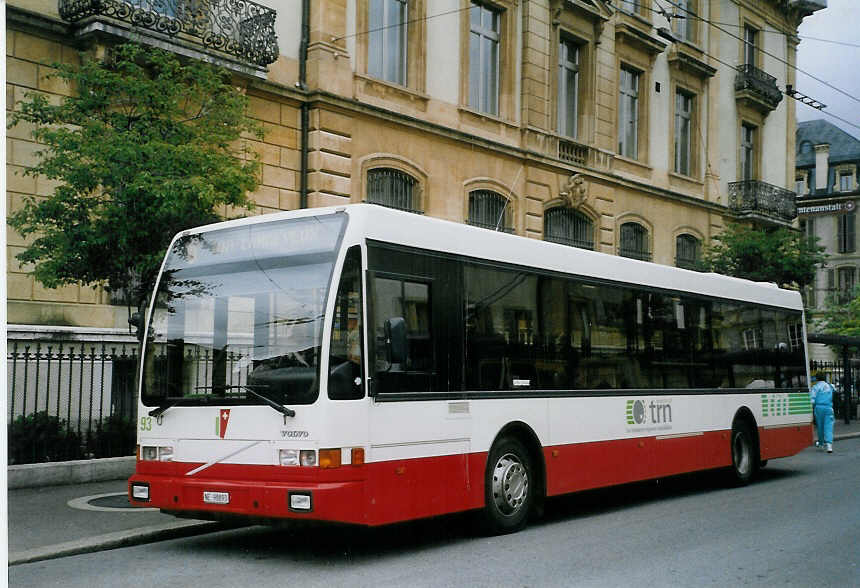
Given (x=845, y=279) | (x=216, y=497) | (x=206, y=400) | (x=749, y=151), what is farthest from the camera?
(x=845, y=279)

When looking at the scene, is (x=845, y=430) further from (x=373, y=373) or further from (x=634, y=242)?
(x=373, y=373)

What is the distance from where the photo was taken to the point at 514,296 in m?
10.6

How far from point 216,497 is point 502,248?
12.1 ft

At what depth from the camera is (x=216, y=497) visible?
8727 mm

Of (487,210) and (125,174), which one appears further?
(487,210)

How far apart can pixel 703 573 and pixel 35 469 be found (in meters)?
8.19

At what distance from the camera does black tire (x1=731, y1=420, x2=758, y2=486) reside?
1494cm

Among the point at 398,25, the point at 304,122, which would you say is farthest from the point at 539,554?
the point at 398,25

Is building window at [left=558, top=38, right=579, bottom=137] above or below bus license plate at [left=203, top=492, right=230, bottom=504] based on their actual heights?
above

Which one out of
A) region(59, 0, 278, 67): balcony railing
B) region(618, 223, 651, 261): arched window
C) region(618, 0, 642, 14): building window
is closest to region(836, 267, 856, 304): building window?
region(618, 223, 651, 261): arched window

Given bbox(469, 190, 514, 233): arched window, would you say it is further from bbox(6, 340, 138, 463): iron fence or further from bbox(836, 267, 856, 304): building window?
bbox(836, 267, 856, 304): building window

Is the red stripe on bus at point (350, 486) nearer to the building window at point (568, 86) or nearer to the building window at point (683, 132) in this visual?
the building window at point (568, 86)

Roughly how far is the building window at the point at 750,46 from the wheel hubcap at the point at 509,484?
2677 cm

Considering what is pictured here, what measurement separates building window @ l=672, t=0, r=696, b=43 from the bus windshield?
23999mm
